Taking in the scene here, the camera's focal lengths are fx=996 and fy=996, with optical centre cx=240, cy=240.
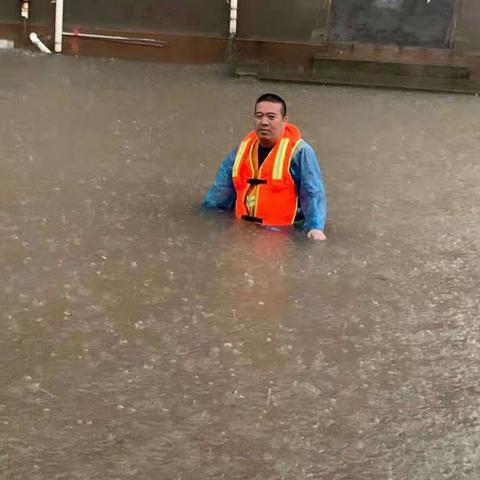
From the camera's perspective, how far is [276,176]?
6547 mm

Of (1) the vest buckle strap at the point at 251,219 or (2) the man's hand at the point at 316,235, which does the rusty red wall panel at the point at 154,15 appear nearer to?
(1) the vest buckle strap at the point at 251,219

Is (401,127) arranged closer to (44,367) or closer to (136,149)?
(136,149)

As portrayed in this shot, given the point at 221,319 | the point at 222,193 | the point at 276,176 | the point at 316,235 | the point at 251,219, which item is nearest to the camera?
the point at 221,319

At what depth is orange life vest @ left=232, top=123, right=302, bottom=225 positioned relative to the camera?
655 centimetres

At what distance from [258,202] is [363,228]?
29.1 inches

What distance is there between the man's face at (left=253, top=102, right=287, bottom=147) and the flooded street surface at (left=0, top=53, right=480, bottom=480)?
0.62m

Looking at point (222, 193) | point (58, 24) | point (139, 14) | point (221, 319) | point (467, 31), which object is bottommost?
point (221, 319)

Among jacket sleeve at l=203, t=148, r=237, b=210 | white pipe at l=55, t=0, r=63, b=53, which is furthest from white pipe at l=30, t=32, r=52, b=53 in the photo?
jacket sleeve at l=203, t=148, r=237, b=210

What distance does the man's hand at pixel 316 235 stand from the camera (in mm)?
6348

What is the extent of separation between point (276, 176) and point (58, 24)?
9.33 meters

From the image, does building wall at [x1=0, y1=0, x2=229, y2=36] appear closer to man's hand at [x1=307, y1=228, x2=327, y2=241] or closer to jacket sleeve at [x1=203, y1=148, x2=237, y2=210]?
jacket sleeve at [x1=203, y1=148, x2=237, y2=210]

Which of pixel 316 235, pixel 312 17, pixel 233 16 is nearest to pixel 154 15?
pixel 233 16

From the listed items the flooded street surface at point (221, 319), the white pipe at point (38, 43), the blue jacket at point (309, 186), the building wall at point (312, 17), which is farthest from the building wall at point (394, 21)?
the blue jacket at point (309, 186)

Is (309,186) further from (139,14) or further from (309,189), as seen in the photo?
(139,14)
